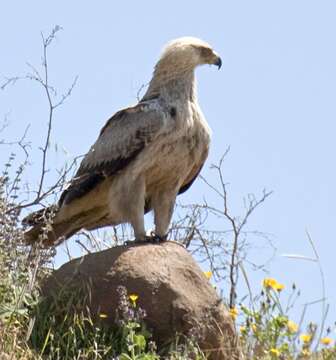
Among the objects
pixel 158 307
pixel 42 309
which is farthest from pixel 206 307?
pixel 42 309

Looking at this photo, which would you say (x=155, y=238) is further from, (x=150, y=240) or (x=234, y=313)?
(x=234, y=313)

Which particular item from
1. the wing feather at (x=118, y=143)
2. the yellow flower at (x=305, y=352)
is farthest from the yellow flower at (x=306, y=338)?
the wing feather at (x=118, y=143)

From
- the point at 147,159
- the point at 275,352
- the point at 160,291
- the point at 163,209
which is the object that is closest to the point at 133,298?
the point at 160,291

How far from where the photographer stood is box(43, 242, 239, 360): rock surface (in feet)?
26.2

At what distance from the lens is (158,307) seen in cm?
803

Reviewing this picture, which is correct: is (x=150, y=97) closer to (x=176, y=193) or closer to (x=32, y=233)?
(x=176, y=193)

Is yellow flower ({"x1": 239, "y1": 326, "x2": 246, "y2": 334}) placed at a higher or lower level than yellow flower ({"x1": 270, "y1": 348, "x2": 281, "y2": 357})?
higher

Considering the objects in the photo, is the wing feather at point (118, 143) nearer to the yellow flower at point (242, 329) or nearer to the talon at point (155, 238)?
the talon at point (155, 238)

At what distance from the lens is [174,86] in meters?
10.5

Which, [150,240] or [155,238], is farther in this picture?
[155,238]

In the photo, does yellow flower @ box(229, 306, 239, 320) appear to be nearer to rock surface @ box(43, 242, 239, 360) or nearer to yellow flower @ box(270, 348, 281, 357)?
rock surface @ box(43, 242, 239, 360)

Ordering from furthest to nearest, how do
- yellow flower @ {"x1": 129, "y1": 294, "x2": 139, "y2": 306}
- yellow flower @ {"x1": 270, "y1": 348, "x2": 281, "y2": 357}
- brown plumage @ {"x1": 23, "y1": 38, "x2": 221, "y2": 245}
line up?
brown plumage @ {"x1": 23, "y1": 38, "x2": 221, "y2": 245} → yellow flower @ {"x1": 129, "y1": 294, "x2": 139, "y2": 306} → yellow flower @ {"x1": 270, "y1": 348, "x2": 281, "y2": 357}

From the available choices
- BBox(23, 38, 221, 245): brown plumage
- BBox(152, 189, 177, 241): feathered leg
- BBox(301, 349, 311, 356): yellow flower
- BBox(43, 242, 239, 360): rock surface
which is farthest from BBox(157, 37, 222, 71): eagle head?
BBox(301, 349, 311, 356): yellow flower

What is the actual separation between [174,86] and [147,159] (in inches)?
31.0
